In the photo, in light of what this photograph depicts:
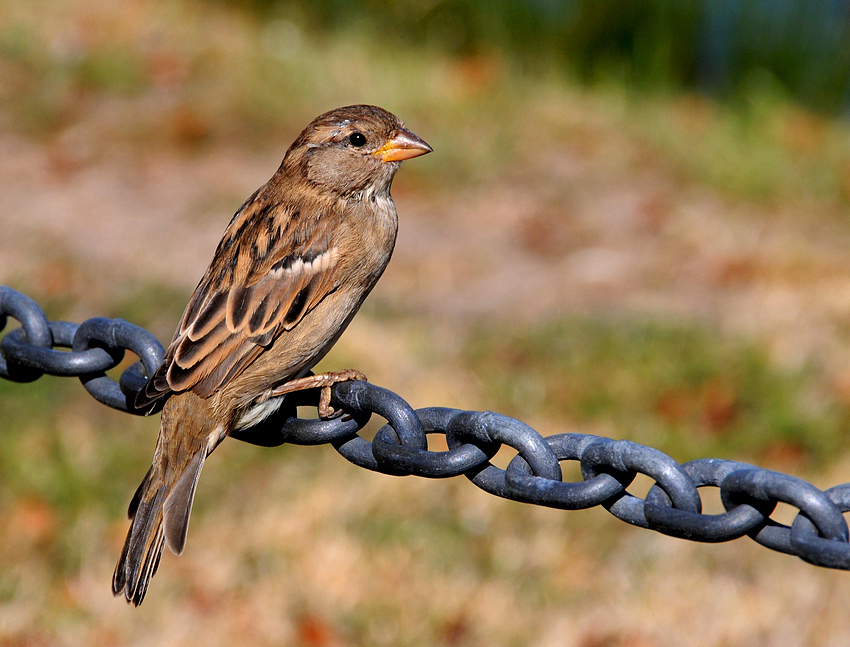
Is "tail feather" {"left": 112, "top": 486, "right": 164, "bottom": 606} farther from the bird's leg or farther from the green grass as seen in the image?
the green grass

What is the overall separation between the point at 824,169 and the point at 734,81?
1522 mm

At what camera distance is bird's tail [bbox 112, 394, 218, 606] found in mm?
2646

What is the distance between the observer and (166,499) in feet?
9.12

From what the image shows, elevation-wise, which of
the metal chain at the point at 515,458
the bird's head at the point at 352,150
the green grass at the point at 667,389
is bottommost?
the green grass at the point at 667,389

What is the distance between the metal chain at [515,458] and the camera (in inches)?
68.1

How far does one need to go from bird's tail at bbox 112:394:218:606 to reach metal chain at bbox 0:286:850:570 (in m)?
0.13

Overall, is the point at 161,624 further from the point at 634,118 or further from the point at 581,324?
the point at 634,118

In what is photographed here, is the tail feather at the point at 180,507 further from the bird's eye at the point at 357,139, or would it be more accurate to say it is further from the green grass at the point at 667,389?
the green grass at the point at 667,389

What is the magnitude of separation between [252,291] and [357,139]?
2.38 ft

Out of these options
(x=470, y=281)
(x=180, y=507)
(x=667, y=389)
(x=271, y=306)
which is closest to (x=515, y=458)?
(x=180, y=507)

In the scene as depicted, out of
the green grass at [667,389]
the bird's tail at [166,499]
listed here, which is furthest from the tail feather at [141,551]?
the green grass at [667,389]

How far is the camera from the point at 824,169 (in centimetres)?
880

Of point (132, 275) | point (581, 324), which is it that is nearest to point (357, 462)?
point (581, 324)

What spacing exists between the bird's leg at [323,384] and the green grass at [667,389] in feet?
8.22
